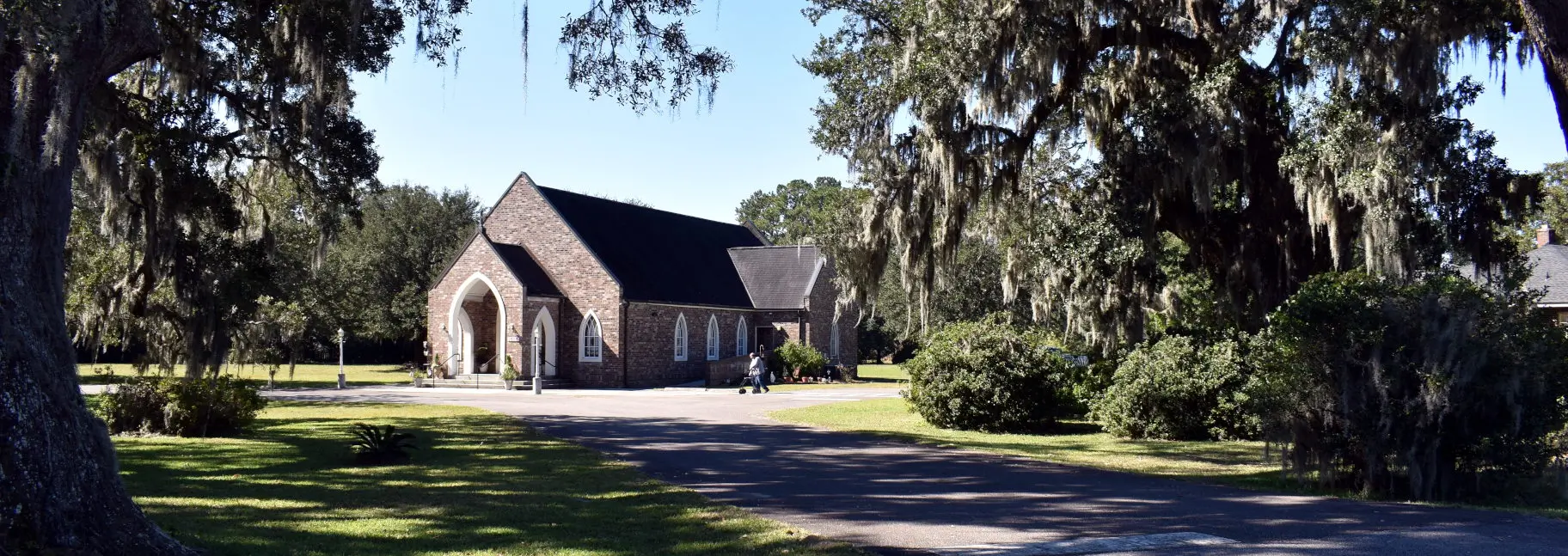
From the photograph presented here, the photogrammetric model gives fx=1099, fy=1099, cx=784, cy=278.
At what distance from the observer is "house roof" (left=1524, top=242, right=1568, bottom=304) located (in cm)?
3388

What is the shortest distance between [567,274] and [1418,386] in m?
28.4

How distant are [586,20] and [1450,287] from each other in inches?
360

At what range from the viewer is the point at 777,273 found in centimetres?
4244

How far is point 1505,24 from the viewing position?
1352 centimetres

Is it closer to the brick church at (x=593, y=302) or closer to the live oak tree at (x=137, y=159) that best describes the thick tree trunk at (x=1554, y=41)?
the live oak tree at (x=137, y=159)

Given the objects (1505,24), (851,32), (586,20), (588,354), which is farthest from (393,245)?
(1505,24)

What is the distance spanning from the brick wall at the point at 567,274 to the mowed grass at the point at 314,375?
6252 mm

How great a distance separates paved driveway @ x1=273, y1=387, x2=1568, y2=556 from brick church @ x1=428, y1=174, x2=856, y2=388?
719 inches

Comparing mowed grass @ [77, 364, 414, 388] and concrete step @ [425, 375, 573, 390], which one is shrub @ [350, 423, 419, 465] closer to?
mowed grass @ [77, 364, 414, 388]

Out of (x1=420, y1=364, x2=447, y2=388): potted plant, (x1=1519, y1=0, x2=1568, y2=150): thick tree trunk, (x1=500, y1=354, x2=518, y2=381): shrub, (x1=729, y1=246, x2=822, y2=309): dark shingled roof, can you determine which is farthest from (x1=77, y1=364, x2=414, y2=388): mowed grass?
(x1=1519, y1=0, x2=1568, y2=150): thick tree trunk

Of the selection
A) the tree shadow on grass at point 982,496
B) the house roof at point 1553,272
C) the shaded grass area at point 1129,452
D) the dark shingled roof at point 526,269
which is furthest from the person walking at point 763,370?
the house roof at point 1553,272

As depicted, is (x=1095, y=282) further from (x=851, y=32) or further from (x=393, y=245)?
(x=393, y=245)

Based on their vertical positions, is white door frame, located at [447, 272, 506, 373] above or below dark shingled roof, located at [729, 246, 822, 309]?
below

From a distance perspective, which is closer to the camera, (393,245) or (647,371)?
(647,371)
